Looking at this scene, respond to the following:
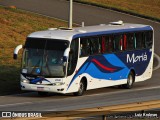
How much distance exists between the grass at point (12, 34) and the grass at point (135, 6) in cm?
1082

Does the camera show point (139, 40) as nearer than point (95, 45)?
No

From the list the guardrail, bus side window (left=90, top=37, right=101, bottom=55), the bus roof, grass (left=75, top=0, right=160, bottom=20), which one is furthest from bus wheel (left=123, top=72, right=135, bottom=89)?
grass (left=75, top=0, right=160, bottom=20)

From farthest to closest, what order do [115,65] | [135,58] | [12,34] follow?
[12,34], [135,58], [115,65]

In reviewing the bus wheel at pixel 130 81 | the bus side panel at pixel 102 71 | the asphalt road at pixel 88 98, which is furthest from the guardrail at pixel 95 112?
the bus wheel at pixel 130 81

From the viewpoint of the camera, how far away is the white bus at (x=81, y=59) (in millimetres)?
29547

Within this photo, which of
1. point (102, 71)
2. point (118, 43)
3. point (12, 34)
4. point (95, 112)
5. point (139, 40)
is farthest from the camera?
point (12, 34)

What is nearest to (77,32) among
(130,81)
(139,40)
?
(130,81)

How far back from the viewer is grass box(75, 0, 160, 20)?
207 feet

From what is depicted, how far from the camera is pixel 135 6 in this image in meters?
66.0

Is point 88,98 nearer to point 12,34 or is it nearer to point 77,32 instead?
point 77,32

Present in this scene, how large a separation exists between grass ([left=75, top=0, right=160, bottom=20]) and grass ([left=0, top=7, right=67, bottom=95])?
1082 cm

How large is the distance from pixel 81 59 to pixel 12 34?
15.7 meters

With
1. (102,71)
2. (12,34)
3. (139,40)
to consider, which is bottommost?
(12,34)

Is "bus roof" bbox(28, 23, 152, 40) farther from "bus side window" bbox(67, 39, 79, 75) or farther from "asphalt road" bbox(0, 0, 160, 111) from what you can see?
"asphalt road" bbox(0, 0, 160, 111)
